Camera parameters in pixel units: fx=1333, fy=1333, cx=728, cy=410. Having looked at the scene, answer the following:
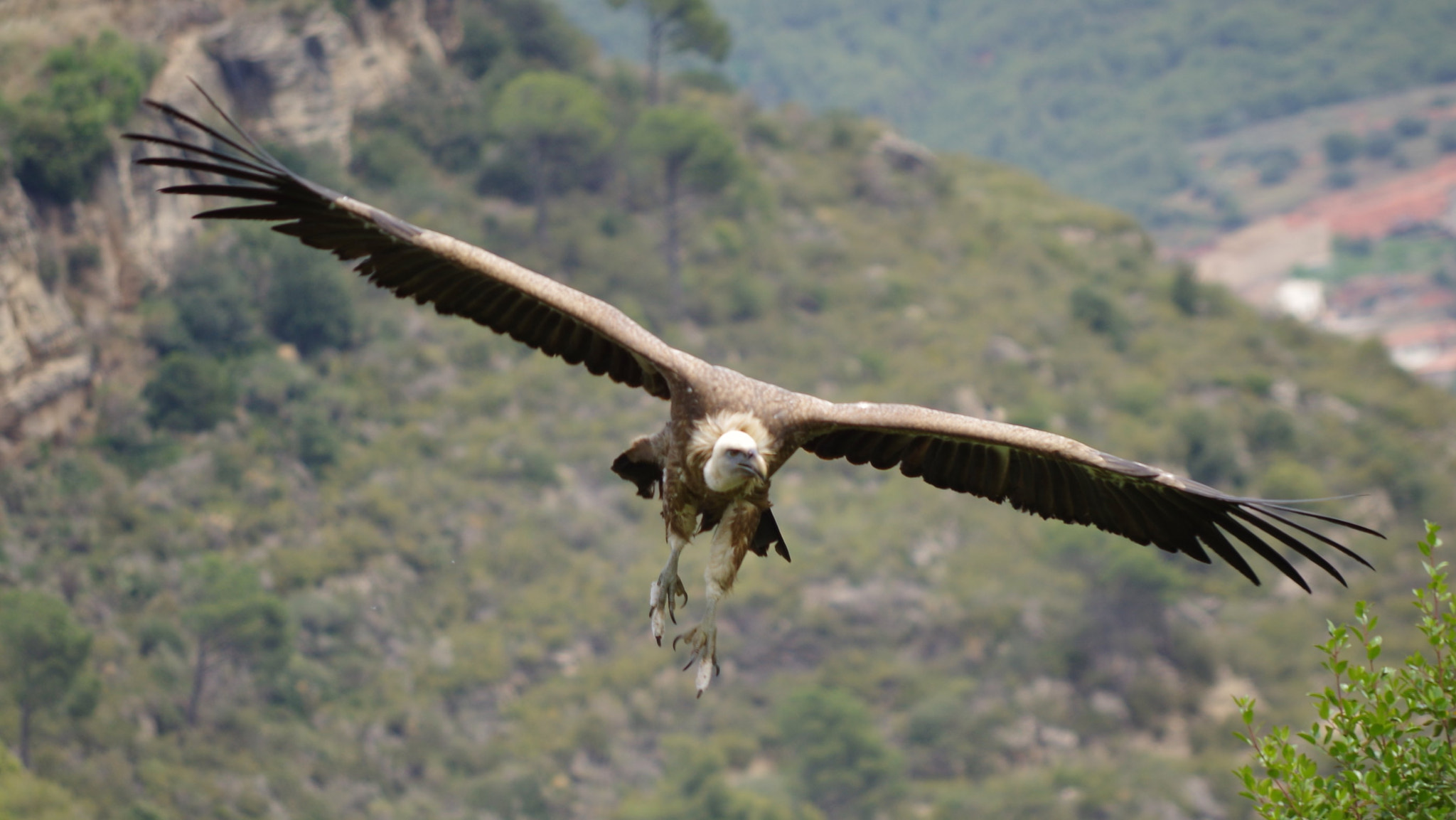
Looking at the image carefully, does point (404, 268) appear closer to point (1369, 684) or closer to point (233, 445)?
point (1369, 684)

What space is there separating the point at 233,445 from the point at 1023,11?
5492 inches

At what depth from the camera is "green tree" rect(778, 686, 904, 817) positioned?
123 feet

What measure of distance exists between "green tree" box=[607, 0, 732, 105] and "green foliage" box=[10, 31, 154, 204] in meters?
24.3

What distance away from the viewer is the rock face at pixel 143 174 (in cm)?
2900

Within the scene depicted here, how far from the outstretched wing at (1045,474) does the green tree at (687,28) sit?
47997 mm

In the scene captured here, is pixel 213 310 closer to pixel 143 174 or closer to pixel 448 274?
pixel 143 174

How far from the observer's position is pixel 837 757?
37.6 metres

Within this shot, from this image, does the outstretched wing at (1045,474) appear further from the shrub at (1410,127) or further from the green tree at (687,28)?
the shrub at (1410,127)

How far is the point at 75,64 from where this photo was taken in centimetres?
3225

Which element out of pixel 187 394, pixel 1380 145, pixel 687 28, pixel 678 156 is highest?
pixel 1380 145

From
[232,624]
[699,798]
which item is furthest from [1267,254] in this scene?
[232,624]

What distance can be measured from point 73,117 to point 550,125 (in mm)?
19775

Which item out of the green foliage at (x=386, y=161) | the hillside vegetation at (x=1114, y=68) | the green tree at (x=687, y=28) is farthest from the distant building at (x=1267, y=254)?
the green foliage at (x=386, y=161)

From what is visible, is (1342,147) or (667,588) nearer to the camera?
(667,588)
